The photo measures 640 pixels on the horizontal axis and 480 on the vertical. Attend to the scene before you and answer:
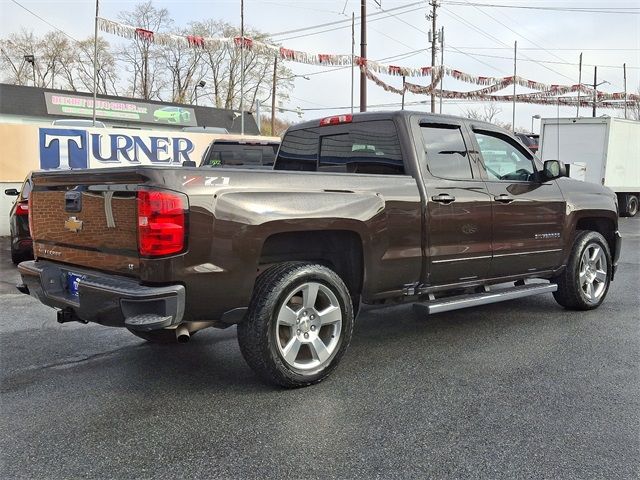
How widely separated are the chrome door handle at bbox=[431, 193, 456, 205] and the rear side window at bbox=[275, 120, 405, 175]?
1.13 ft

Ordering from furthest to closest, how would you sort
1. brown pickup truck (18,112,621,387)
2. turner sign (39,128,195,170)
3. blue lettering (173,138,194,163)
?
1. blue lettering (173,138,194,163)
2. turner sign (39,128,195,170)
3. brown pickup truck (18,112,621,387)

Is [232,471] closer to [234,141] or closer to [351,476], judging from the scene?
[351,476]

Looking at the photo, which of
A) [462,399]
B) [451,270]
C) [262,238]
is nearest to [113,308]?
[262,238]

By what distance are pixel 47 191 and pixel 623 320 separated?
17.7 ft

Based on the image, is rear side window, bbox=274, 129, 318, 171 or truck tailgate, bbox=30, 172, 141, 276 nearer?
truck tailgate, bbox=30, 172, 141, 276

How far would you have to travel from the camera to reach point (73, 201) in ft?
12.7

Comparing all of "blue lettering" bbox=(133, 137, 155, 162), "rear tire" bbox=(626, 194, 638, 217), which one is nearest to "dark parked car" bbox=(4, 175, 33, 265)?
"blue lettering" bbox=(133, 137, 155, 162)

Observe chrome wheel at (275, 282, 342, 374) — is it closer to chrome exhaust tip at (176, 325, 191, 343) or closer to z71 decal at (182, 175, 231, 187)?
chrome exhaust tip at (176, 325, 191, 343)

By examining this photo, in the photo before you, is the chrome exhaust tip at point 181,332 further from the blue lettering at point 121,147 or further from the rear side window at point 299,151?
the blue lettering at point 121,147

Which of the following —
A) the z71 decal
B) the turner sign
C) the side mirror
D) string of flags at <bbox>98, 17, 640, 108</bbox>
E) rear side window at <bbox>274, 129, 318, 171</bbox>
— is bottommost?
the z71 decal

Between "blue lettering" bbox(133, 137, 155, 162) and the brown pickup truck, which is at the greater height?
"blue lettering" bbox(133, 137, 155, 162)

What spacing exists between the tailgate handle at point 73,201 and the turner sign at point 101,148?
10.2m

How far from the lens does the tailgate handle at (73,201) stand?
3.83 m

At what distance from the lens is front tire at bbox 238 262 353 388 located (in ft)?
12.2
